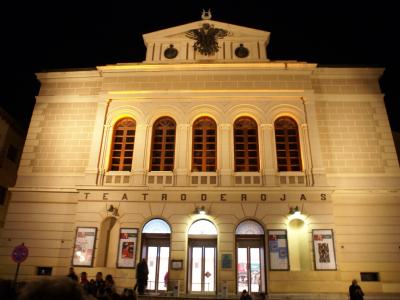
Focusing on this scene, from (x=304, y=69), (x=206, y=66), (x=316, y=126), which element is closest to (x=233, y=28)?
(x=206, y=66)

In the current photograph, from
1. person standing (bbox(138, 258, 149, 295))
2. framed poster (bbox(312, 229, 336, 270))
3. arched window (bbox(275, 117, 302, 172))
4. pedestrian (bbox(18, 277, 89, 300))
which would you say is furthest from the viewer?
arched window (bbox(275, 117, 302, 172))

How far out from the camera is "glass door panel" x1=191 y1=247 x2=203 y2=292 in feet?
53.0

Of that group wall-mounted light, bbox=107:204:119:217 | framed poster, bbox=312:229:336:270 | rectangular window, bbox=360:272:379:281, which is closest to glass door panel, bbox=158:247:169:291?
wall-mounted light, bbox=107:204:119:217

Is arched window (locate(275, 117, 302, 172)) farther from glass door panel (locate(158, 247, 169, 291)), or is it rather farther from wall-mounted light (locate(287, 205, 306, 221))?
glass door panel (locate(158, 247, 169, 291))

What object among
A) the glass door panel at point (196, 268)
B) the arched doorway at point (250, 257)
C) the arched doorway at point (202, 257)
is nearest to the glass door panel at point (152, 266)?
the arched doorway at point (202, 257)

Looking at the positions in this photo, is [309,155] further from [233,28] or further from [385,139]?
[233,28]

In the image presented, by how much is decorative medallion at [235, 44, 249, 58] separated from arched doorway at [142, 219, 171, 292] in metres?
10.9

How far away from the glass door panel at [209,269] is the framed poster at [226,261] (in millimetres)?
626

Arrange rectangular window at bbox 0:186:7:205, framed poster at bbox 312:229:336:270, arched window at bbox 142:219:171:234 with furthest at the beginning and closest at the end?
rectangular window at bbox 0:186:7:205 < arched window at bbox 142:219:171:234 < framed poster at bbox 312:229:336:270

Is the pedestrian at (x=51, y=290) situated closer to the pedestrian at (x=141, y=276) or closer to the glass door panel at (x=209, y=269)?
the pedestrian at (x=141, y=276)

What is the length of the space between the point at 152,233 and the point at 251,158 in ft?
21.4

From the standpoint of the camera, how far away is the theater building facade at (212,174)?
1633 cm

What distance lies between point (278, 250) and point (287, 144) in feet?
19.2

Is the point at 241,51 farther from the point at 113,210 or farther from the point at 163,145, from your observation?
the point at 113,210
